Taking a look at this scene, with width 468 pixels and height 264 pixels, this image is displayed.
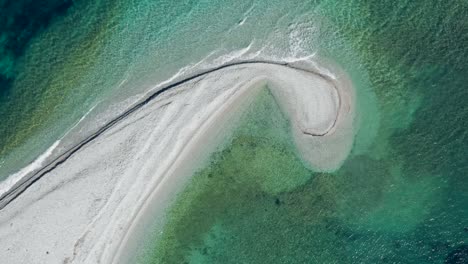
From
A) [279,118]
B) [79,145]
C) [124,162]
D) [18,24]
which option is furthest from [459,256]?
[18,24]

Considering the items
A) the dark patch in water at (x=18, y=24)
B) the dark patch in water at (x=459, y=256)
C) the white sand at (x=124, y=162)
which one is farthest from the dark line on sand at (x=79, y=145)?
the dark patch in water at (x=459, y=256)

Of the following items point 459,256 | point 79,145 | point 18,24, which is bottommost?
point 79,145

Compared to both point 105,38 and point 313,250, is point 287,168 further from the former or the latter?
point 105,38

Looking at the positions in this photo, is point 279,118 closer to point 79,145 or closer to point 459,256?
point 79,145

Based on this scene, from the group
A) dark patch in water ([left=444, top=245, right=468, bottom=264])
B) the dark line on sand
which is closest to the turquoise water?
dark patch in water ([left=444, top=245, right=468, bottom=264])

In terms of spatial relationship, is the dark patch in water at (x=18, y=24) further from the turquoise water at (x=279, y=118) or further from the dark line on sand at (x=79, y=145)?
the dark line on sand at (x=79, y=145)
